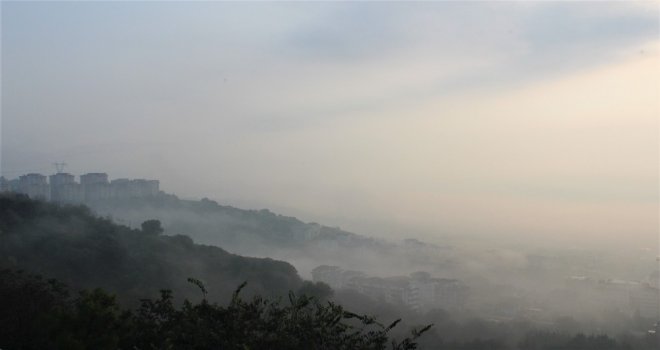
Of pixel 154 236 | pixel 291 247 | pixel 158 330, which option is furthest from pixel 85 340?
pixel 291 247

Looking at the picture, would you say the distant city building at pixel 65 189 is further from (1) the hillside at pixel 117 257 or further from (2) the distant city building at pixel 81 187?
(1) the hillside at pixel 117 257

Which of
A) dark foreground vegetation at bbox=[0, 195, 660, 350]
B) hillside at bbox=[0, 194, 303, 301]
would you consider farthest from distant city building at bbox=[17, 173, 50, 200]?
dark foreground vegetation at bbox=[0, 195, 660, 350]

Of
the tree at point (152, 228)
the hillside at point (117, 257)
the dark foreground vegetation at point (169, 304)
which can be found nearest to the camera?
the dark foreground vegetation at point (169, 304)

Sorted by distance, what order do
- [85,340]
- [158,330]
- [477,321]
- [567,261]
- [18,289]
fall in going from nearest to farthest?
[158,330]
[85,340]
[18,289]
[477,321]
[567,261]

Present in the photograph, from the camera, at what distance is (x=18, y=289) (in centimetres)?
1205

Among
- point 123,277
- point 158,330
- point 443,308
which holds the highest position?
point 158,330

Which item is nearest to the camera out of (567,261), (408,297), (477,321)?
(477,321)

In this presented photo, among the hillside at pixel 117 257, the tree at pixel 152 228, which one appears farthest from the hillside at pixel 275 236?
the hillside at pixel 117 257

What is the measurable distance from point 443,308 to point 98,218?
2212 centimetres

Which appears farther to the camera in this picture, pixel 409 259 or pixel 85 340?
pixel 409 259

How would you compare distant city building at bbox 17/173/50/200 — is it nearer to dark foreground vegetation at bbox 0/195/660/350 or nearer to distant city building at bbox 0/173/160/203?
distant city building at bbox 0/173/160/203

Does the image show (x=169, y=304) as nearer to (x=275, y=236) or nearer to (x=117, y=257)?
(x=117, y=257)

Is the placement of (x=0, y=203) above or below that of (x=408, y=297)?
above

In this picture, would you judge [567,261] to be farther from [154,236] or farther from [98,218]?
[98,218]
